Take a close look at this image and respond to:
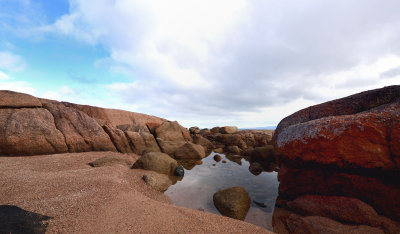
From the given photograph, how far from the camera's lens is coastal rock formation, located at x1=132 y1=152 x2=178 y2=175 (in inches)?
236

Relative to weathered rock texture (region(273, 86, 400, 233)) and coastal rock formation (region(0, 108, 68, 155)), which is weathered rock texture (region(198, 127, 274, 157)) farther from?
coastal rock formation (region(0, 108, 68, 155))

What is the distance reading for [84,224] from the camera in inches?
89.2

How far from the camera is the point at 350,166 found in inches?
125

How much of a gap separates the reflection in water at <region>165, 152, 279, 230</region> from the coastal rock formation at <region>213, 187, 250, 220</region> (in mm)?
127

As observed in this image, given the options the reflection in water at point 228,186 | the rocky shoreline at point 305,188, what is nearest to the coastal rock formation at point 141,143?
the reflection in water at point 228,186

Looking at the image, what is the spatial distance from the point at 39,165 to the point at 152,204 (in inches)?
188

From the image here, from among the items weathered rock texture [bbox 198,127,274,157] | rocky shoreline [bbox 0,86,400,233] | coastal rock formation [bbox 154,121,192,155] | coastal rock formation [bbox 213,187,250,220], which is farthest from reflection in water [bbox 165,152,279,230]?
coastal rock formation [bbox 154,121,192,155]

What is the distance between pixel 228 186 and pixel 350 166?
132 inches

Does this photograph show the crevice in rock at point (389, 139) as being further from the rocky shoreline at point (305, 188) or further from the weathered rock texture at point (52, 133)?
the weathered rock texture at point (52, 133)

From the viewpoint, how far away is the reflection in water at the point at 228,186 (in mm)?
4020

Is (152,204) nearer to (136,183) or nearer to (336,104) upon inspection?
(136,183)

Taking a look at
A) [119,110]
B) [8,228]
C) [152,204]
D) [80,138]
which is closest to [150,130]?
[119,110]

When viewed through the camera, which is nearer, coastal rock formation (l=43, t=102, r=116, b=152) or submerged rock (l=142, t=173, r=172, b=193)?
submerged rock (l=142, t=173, r=172, b=193)

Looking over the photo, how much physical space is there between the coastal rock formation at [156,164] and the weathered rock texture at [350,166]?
157 inches
